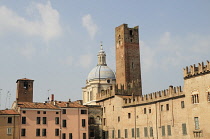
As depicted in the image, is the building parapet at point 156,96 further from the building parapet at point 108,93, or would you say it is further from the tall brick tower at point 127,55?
the tall brick tower at point 127,55

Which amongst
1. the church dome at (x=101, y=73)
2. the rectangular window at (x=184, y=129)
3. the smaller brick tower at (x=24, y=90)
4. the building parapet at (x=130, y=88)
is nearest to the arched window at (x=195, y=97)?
the rectangular window at (x=184, y=129)

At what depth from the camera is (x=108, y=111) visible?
48.5 m

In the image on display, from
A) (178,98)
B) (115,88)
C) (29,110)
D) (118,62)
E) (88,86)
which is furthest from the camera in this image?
(88,86)

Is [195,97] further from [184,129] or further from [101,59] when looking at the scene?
[101,59]

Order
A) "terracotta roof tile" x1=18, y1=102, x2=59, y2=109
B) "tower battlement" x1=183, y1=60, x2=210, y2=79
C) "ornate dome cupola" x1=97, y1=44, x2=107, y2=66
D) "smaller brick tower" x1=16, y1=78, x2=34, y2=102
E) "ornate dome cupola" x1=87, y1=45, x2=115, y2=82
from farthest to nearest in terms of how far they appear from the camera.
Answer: "ornate dome cupola" x1=97, y1=44, x2=107, y2=66
"ornate dome cupola" x1=87, y1=45, x2=115, y2=82
"smaller brick tower" x1=16, y1=78, x2=34, y2=102
"terracotta roof tile" x1=18, y1=102, x2=59, y2=109
"tower battlement" x1=183, y1=60, x2=210, y2=79

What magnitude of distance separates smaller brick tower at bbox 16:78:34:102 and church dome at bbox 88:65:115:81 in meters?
12.8

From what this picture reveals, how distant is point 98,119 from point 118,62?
10.5 meters

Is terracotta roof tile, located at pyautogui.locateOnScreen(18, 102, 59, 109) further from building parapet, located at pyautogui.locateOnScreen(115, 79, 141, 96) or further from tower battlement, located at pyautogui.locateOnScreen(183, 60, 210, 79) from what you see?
tower battlement, located at pyautogui.locateOnScreen(183, 60, 210, 79)

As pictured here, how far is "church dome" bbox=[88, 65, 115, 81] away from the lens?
62750mm

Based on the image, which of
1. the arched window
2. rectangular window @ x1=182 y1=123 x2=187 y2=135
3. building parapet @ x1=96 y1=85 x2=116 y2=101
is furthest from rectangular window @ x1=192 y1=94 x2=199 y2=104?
building parapet @ x1=96 y1=85 x2=116 y2=101

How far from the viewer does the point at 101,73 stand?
62906mm

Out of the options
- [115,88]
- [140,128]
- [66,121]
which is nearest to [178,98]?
[140,128]

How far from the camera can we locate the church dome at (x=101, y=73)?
206 ft

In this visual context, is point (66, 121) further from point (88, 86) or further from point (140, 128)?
point (88, 86)
